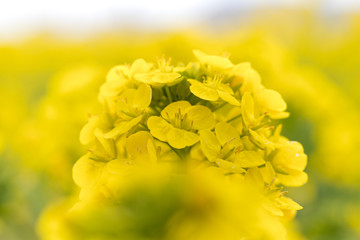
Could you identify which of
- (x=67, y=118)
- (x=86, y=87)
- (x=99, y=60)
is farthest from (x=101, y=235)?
(x=99, y=60)

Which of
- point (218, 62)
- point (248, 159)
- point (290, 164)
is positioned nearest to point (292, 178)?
point (290, 164)

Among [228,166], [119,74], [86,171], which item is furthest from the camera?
[119,74]

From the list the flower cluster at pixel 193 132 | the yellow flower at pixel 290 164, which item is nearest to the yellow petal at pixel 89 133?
the flower cluster at pixel 193 132

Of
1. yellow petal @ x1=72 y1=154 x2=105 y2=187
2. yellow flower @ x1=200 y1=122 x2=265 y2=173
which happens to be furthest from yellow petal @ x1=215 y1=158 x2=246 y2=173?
yellow petal @ x1=72 y1=154 x2=105 y2=187

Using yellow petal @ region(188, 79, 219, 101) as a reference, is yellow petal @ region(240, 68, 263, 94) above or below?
below

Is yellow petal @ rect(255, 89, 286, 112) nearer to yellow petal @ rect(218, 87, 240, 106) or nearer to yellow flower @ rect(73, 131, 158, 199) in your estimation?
yellow petal @ rect(218, 87, 240, 106)

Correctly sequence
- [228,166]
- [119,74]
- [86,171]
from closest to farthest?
1. [228,166]
2. [86,171]
3. [119,74]

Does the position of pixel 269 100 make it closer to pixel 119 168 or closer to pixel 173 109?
pixel 173 109
